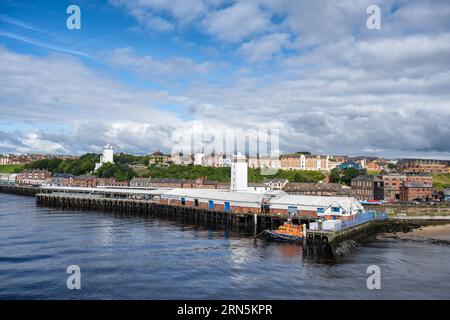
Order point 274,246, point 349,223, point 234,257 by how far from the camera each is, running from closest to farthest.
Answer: point 234,257
point 274,246
point 349,223

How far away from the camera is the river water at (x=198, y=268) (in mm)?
22953

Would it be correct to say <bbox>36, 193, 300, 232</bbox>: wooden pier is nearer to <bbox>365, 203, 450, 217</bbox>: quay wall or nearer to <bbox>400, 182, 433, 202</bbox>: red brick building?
<bbox>365, 203, 450, 217</bbox>: quay wall

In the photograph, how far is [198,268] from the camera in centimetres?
2772

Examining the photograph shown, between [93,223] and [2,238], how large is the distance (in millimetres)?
13968

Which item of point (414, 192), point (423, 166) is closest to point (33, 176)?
point (414, 192)

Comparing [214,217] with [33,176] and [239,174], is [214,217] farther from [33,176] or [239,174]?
[33,176]

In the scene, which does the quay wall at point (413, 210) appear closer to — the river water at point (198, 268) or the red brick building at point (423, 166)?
the river water at point (198, 268)

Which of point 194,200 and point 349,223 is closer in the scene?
point 349,223

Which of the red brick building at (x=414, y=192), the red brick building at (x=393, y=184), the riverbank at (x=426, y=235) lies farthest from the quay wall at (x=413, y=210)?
the red brick building at (x=393, y=184)

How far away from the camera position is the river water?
75.3 feet

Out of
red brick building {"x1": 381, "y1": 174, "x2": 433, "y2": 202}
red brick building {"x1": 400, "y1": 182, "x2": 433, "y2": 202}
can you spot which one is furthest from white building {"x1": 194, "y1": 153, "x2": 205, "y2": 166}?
red brick building {"x1": 400, "y1": 182, "x2": 433, "y2": 202}
